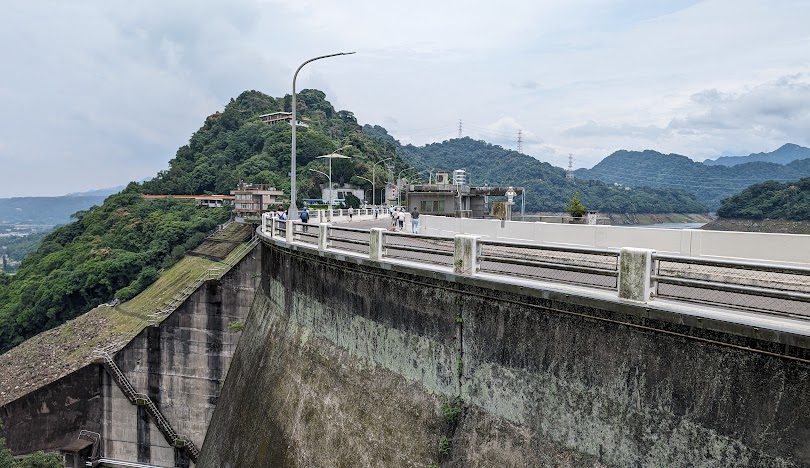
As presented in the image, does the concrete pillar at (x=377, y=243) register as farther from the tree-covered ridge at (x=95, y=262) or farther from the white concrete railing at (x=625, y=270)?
the tree-covered ridge at (x=95, y=262)

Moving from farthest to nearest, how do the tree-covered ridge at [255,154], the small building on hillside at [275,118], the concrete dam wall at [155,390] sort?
the small building on hillside at [275,118], the tree-covered ridge at [255,154], the concrete dam wall at [155,390]

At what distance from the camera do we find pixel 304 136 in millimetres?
115438

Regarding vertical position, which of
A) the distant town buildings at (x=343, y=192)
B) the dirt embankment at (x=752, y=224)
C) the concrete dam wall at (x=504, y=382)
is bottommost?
the concrete dam wall at (x=504, y=382)

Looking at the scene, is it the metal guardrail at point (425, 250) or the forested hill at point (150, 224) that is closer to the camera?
the metal guardrail at point (425, 250)

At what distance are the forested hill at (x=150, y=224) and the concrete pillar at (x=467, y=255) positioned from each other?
65.8 metres

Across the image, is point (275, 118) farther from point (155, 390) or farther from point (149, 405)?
point (149, 405)

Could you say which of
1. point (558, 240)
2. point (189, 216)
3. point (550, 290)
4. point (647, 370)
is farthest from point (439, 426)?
point (189, 216)

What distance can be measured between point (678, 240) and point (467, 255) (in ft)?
20.3

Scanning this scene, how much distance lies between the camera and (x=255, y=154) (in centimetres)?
12344

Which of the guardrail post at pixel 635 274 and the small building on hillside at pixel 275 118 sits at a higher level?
the small building on hillside at pixel 275 118

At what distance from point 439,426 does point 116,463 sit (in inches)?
1010

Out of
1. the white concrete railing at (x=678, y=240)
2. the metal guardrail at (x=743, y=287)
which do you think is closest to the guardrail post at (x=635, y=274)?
the metal guardrail at (x=743, y=287)

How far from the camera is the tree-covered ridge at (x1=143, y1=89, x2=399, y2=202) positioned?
327ft

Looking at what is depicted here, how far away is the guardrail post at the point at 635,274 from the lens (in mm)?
5863
